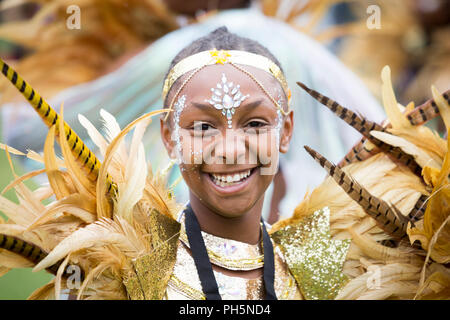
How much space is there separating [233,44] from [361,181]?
649 mm

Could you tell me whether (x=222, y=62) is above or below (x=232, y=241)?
above

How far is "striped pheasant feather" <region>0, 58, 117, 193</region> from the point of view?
4.47ft

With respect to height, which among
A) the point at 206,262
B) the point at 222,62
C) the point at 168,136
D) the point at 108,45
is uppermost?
the point at 108,45

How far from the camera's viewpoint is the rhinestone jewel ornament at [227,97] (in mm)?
1591

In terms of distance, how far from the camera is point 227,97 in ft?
5.24

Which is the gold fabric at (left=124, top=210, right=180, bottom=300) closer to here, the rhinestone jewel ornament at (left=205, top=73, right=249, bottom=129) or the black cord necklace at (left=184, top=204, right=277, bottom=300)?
the black cord necklace at (left=184, top=204, right=277, bottom=300)

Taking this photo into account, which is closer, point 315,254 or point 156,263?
point 156,263

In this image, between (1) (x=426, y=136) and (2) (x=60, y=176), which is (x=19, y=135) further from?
(1) (x=426, y=136)

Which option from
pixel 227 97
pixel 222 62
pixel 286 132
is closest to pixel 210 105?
pixel 227 97

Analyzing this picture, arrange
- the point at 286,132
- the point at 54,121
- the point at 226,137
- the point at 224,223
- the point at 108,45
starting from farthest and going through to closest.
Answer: the point at 108,45
the point at 286,132
the point at 224,223
the point at 226,137
the point at 54,121

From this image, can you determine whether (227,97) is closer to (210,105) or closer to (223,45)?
(210,105)

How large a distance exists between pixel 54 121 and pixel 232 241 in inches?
25.7

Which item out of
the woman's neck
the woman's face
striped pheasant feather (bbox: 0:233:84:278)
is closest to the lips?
the woman's face

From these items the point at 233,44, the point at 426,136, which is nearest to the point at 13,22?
the point at 233,44
